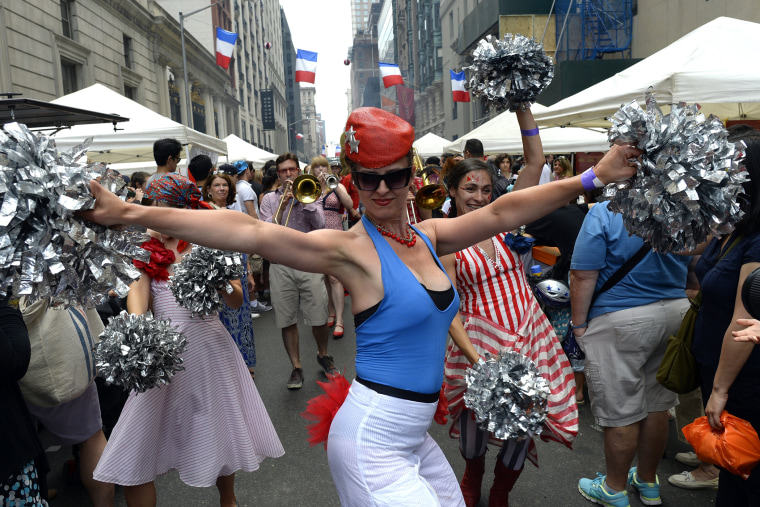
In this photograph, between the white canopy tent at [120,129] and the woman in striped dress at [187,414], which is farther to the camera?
the white canopy tent at [120,129]

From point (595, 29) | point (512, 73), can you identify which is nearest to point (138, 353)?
point (512, 73)

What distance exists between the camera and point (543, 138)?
9.55 meters

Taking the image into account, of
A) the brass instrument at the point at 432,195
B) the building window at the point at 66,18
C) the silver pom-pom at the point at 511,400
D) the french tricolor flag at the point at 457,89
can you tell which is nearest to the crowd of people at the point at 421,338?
the silver pom-pom at the point at 511,400

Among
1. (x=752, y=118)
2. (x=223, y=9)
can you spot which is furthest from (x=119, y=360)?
(x=223, y=9)

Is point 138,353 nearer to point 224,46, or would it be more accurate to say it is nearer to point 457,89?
point 224,46

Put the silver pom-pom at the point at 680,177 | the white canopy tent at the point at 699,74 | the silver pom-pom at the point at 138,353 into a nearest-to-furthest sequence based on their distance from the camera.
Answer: the silver pom-pom at the point at 680,177 < the silver pom-pom at the point at 138,353 < the white canopy tent at the point at 699,74

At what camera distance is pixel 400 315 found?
1.89 metres

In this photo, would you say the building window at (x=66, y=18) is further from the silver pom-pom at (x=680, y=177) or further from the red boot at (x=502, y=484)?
the silver pom-pom at (x=680, y=177)

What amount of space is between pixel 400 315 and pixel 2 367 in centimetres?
144

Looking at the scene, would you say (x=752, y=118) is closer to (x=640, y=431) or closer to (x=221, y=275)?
(x=640, y=431)

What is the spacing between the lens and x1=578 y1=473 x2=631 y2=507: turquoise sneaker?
321 centimetres

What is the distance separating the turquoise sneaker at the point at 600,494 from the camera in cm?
321

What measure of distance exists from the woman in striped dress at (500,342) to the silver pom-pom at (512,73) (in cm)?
37

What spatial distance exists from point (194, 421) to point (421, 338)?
1663 millimetres
